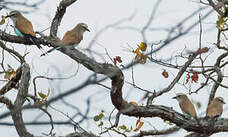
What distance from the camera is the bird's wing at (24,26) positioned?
18.6 ft

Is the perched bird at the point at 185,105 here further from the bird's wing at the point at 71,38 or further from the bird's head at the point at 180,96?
the bird's wing at the point at 71,38

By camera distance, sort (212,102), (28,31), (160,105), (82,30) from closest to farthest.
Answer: (160,105)
(212,102)
(28,31)
(82,30)

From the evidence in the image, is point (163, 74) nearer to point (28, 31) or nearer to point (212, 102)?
point (212, 102)

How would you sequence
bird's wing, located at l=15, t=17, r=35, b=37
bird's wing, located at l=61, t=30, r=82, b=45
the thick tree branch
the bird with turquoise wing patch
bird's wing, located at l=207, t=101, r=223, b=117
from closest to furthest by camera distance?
bird's wing, located at l=207, t=101, r=223, b=117 < the thick tree branch < the bird with turquoise wing patch < bird's wing, located at l=15, t=17, r=35, b=37 < bird's wing, located at l=61, t=30, r=82, b=45

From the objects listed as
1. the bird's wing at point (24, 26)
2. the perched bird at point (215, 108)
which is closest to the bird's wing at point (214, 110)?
the perched bird at point (215, 108)

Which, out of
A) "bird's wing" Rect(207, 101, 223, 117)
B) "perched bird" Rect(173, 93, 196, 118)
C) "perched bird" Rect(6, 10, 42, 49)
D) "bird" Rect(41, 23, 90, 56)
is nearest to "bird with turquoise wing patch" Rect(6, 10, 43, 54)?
"perched bird" Rect(6, 10, 42, 49)

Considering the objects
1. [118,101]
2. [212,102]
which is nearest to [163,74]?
[212,102]

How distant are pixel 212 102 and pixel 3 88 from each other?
8.60 feet

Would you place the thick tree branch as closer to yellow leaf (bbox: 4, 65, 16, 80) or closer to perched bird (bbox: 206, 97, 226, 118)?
yellow leaf (bbox: 4, 65, 16, 80)

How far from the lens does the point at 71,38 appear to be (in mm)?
6023

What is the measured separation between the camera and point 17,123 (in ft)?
13.2

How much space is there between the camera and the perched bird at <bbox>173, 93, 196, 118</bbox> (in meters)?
5.05

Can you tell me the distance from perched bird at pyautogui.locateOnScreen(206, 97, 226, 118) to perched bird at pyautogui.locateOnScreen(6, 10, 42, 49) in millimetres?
2241

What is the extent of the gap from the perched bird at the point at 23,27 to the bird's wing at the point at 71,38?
0.48 m
